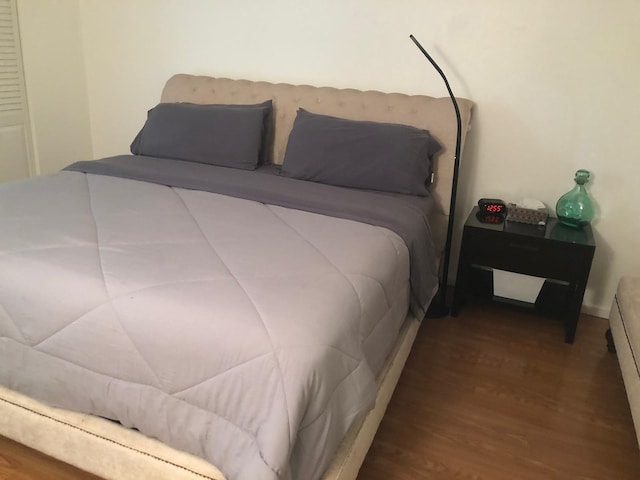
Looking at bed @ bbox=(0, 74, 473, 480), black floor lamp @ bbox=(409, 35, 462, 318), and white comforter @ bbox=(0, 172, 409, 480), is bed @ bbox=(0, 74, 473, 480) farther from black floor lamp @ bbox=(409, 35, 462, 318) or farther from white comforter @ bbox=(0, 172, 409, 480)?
black floor lamp @ bbox=(409, 35, 462, 318)

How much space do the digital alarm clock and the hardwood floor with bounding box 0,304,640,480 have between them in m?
0.56

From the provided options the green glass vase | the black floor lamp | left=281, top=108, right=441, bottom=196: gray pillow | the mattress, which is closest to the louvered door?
the mattress

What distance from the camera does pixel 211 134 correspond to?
291cm

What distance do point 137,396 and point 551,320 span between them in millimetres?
2199

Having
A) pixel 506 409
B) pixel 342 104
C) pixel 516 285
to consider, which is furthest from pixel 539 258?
pixel 342 104

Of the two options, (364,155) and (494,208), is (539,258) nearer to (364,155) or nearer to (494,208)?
(494,208)

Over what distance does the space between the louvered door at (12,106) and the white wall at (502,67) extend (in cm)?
88

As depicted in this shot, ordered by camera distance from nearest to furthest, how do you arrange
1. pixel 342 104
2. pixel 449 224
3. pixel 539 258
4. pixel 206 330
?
pixel 206 330
pixel 539 258
pixel 449 224
pixel 342 104

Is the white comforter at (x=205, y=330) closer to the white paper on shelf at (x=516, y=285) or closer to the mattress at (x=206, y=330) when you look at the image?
the mattress at (x=206, y=330)

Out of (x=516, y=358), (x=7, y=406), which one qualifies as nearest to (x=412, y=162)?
(x=516, y=358)

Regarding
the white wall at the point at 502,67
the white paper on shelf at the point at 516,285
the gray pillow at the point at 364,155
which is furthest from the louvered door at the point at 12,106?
the white paper on shelf at the point at 516,285

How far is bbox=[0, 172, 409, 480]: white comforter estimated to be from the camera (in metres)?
1.33

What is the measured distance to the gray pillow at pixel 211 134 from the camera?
2879mm

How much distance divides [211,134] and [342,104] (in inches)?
28.3
